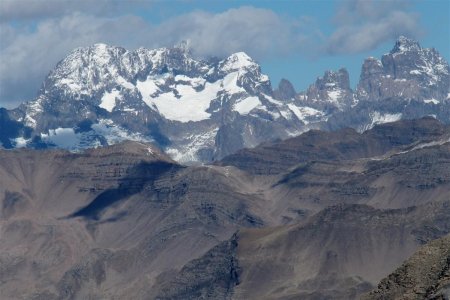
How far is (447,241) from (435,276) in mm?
4080

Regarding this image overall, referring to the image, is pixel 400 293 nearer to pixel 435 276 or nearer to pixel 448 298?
pixel 435 276

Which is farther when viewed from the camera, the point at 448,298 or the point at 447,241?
the point at 447,241

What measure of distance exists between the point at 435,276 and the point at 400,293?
231 cm

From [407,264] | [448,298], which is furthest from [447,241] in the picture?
[448,298]

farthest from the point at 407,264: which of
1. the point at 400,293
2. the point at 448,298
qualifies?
the point at 448,298

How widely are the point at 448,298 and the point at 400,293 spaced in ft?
26.9

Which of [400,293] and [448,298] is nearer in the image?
[448,298]

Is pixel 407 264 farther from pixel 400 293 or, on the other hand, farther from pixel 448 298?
pixel 448 298

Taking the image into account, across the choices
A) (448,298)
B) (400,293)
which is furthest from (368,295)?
(448,298)

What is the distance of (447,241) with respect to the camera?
85.2m

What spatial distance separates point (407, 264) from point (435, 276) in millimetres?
2131

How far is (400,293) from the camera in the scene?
82812 mm

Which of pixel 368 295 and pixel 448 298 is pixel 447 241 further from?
pixel 448 298

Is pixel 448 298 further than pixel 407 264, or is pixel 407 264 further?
pixel 407 264
